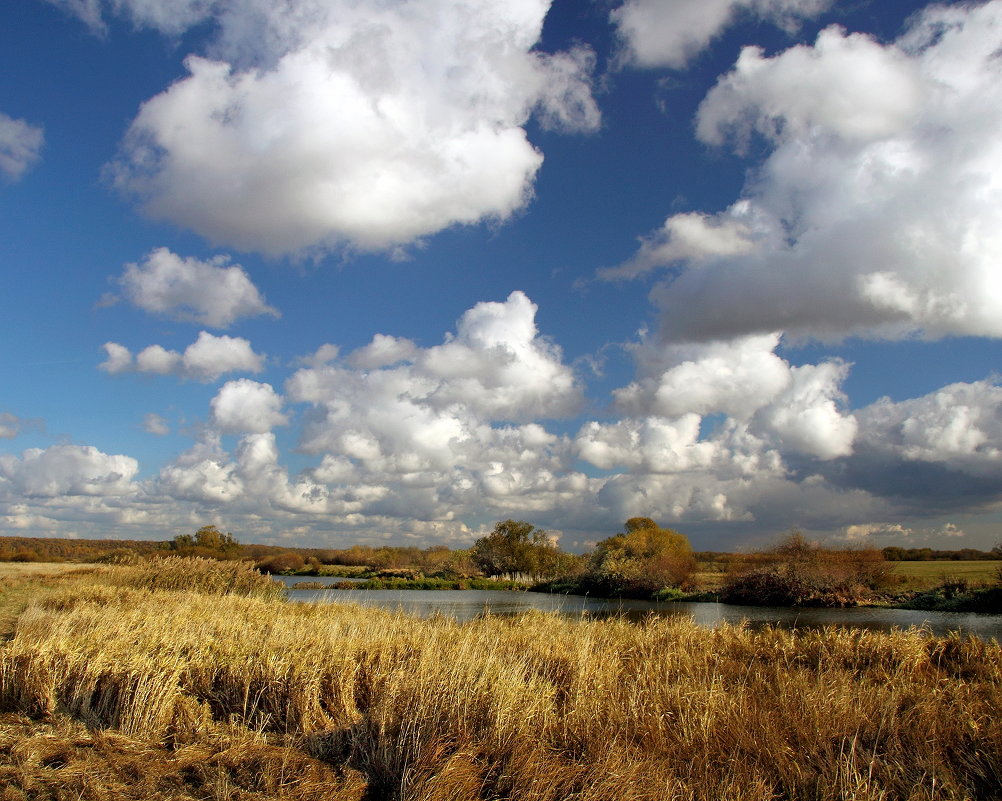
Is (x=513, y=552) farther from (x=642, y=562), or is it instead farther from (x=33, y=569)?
(x=33, y=569)

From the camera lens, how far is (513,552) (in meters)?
87.3

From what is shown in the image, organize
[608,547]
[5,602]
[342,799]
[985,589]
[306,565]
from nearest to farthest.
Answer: [342,799] → [5,602] → [985,589] → [608,547] → [306,565]

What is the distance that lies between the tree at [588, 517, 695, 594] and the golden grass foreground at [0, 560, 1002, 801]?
1645 inches

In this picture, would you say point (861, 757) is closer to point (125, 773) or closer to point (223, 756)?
point (223, 756)

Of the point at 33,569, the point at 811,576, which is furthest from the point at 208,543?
the point at 811,576

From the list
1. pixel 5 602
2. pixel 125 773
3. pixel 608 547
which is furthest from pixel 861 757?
pixel 608 547

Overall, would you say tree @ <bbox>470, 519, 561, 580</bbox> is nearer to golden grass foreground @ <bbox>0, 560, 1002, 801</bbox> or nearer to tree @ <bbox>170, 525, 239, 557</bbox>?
tree @ <bbox>170, 525, 239, 557</bbox>

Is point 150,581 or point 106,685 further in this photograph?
point 150,581

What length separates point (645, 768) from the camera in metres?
6.14

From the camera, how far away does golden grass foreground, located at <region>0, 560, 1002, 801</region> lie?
19.7 feet

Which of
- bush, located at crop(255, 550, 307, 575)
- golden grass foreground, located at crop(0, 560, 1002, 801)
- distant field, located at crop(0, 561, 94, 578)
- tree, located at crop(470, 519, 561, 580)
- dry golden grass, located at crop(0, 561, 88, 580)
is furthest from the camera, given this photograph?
bush, located at crop(255, 550, 307, 575)

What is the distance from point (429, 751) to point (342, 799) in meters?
0.85

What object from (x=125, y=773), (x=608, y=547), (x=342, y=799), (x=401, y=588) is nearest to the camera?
(x=342, y=799)

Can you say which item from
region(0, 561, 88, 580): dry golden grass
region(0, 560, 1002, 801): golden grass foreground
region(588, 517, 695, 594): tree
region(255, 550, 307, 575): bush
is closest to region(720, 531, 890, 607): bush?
region(588, 517, 695, 594): tree
